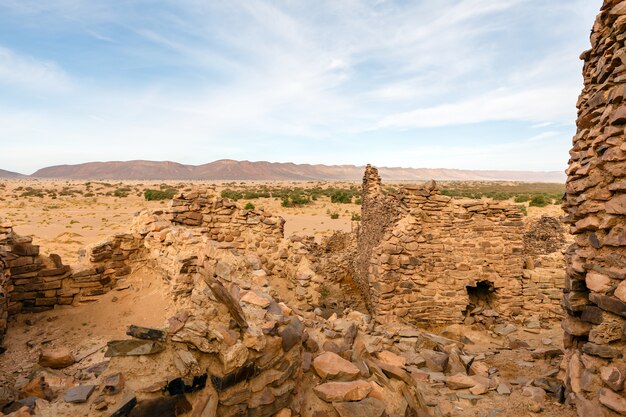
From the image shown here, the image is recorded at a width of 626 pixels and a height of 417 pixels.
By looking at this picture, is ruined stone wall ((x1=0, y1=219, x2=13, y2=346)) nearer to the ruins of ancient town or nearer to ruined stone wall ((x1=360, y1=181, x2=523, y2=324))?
the ruins of ancient town

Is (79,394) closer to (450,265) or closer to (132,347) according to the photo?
(132,347)

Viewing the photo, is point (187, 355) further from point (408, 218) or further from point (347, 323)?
point (408, 218)

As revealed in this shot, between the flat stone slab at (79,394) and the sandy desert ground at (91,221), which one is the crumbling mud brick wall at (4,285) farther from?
the sandy desert ground at (91,221)

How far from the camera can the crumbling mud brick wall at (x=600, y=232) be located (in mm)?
3664

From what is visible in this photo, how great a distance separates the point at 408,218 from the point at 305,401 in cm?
556

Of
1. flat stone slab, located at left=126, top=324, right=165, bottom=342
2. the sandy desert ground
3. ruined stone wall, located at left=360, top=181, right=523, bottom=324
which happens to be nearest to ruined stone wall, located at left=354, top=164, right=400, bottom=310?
ruined stone wall, located at left=360, top=181, right=523, bottom=324

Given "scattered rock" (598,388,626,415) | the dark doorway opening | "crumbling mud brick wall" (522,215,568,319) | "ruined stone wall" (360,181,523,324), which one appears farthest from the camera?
the dark doorway opening

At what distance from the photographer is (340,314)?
31.8ft

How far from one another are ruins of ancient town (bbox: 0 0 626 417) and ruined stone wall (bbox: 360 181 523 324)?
4 centimetres

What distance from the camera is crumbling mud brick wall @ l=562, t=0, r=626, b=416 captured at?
3.66 meters

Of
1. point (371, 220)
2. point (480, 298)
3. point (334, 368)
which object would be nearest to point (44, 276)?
point (334, 368)

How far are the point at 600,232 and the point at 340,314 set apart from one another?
21.9 feet

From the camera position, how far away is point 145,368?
351 centimetres

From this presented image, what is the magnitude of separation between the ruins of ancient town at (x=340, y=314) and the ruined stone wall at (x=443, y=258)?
0.12 ft
